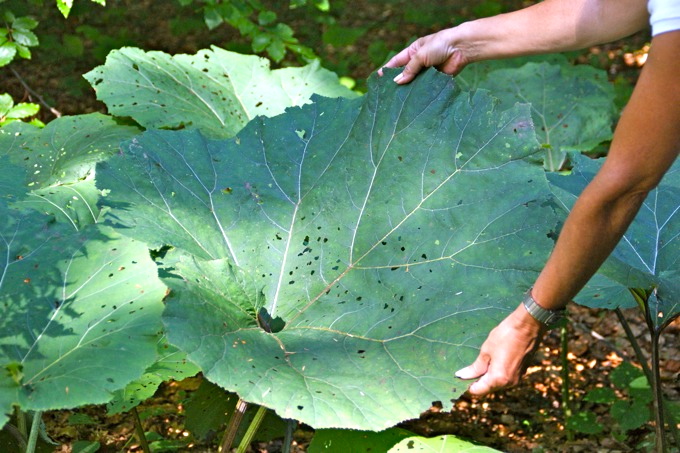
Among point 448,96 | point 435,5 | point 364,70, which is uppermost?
point 448,96

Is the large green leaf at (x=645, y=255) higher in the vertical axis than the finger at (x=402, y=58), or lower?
lower

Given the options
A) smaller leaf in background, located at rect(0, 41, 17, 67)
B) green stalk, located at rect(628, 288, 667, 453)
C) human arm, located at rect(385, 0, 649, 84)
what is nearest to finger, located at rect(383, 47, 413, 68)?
human arm, located at rect(385, 0, 649, 84)

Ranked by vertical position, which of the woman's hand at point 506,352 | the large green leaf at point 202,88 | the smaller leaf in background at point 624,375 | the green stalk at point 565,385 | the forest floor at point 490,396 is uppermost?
the woman's hand at point 506,352

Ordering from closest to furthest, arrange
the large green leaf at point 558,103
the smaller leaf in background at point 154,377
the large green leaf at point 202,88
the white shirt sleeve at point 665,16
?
1. the white shirt sleeve at point 665,16
2. the smaller leaf in background at point 154,377
3. the large green leaf at point 202,88
4. the large green leaf at point 558,103

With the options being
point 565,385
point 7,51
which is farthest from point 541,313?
point 7,51

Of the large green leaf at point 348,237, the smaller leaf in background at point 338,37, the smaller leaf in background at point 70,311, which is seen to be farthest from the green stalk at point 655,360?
the smaller leaf in background at point 338,37

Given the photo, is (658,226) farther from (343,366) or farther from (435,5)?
(435,5)

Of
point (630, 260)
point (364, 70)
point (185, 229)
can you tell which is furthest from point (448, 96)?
point (364, 70)

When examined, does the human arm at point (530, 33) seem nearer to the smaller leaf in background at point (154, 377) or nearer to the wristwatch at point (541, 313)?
the wristwatch at point (541, 313)
